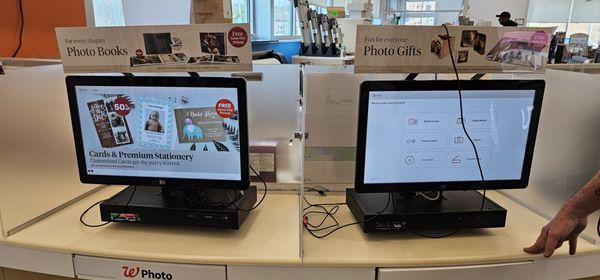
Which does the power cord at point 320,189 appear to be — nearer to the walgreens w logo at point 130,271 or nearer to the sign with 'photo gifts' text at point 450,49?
the sign with 'photo gifts' text at point 450,49

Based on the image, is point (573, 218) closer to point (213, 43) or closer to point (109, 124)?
point (213, 43)

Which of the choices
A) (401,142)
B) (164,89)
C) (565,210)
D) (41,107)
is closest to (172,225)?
(164,89)

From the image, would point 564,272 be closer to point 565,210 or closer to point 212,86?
point 565,210

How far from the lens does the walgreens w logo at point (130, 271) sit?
3.30 ft

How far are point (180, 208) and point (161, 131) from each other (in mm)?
235

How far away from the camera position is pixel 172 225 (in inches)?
44.7

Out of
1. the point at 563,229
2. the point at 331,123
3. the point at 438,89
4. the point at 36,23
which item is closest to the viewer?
the point at 563,229

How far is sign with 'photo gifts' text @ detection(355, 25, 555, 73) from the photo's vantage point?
1087mm

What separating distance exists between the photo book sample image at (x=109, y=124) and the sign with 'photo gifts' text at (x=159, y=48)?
114 mm

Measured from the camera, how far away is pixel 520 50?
1.12 metres

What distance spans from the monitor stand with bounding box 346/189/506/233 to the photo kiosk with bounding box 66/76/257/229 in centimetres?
38

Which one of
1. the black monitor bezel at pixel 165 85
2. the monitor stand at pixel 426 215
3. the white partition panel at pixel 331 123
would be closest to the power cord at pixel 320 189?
the white partition panel at pixel 331 123

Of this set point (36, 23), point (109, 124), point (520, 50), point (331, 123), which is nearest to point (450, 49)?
point (520, 50)

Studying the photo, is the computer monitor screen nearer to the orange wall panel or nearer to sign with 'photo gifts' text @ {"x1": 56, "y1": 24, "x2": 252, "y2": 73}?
sign with 'photo gifts' text @ {"x1": 56, "y1": 24, "x2": 252, "y2": 73}
